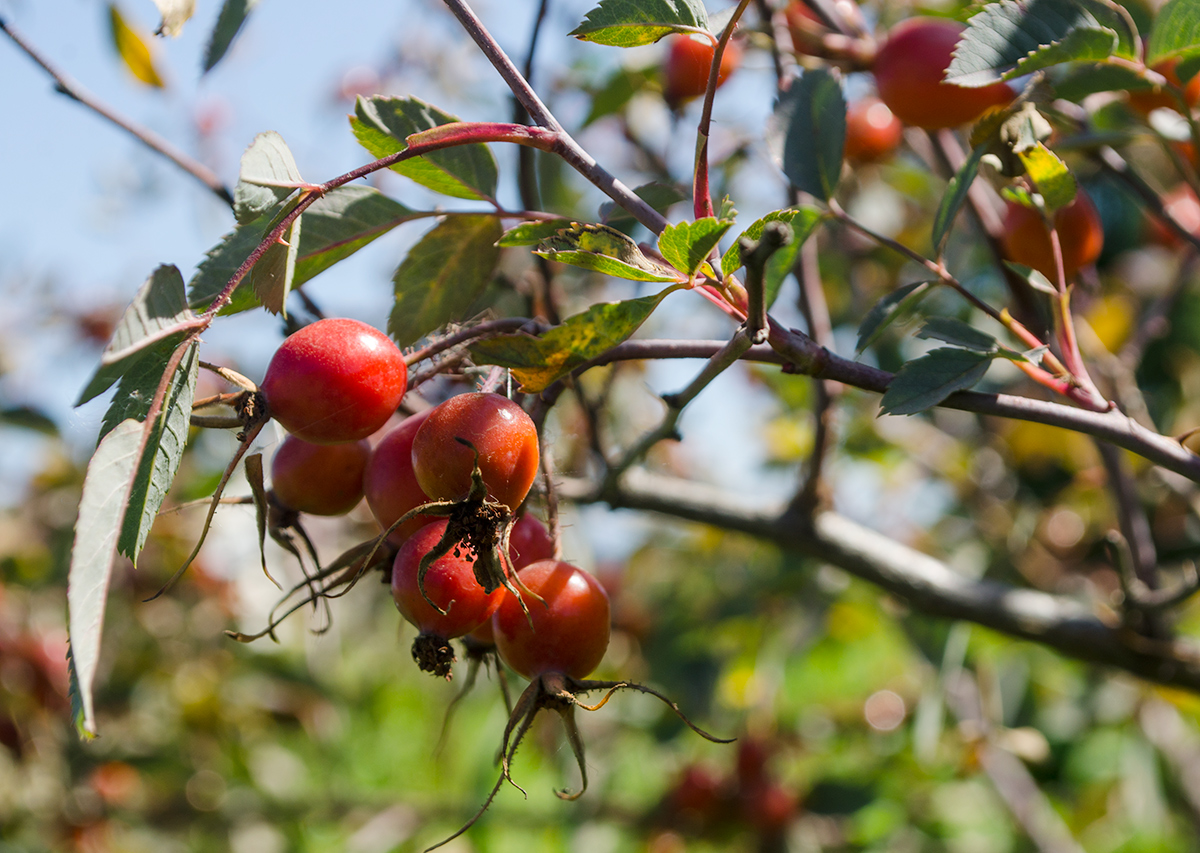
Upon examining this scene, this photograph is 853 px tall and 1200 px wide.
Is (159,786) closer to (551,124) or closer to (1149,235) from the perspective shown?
(551,124)

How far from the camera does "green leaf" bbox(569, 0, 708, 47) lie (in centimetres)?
61

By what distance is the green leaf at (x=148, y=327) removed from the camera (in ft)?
1.60

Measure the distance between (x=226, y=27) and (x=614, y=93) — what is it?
60 centimetres

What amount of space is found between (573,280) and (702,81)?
0.63 meters

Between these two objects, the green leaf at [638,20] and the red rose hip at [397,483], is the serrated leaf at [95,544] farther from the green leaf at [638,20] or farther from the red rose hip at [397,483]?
the green leaf at [638,20]

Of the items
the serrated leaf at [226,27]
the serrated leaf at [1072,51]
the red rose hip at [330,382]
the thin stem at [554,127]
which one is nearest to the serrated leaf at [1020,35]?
the serrated leaf at [1072,51]

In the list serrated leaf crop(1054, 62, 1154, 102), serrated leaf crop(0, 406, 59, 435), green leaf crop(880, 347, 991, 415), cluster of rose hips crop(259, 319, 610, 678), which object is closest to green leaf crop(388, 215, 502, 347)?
cluster of rose hips crop(259, 319, 610, 678)

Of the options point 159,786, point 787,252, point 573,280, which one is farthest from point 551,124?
point 159,786

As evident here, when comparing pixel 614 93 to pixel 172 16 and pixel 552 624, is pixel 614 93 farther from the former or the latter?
pixel 552 624

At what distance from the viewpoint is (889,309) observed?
75 cm

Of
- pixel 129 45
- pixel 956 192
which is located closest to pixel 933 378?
pixel 956 192

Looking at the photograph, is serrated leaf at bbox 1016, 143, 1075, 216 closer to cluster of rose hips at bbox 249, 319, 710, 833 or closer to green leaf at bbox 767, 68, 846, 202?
green leaf at bbox 767, 68, 846, 202

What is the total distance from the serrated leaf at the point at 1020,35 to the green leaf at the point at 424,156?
377 mm

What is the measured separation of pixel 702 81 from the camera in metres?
1.14
